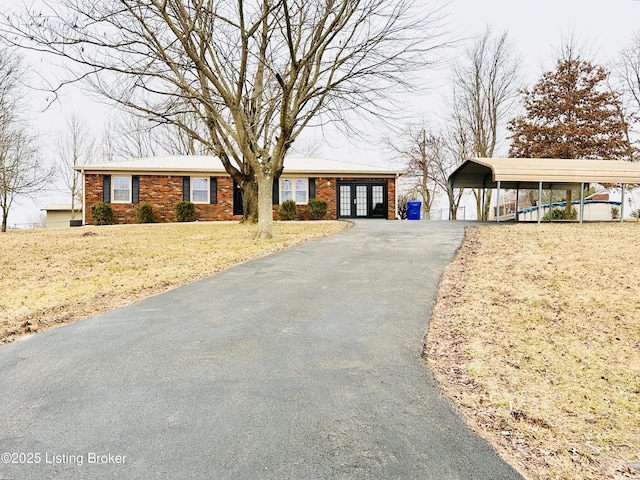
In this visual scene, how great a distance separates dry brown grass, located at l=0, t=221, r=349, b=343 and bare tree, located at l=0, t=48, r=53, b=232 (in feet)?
30.6

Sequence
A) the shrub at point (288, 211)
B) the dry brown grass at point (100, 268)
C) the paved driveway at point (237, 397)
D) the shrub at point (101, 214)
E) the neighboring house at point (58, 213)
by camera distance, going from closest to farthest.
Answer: the paved driveway at point (237, 397) < the dry brown grass at point (100, 268) < the shrub at point (101, 214) < the shrub at point (288, 211) < the neighboring house at point (58, 213)

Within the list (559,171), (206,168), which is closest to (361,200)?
(206,168)

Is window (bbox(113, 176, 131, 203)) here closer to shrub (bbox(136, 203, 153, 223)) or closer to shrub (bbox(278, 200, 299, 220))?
shrub (bbox(136, 203, 153, 223))

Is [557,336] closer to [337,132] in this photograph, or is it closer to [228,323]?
[228,323]

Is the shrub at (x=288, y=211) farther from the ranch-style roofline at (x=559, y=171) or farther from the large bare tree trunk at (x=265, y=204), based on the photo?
the large bare tree trunk at (x=265, y=204)

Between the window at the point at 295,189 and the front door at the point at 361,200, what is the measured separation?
6.01ft

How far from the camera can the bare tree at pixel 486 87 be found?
2508 centimetres

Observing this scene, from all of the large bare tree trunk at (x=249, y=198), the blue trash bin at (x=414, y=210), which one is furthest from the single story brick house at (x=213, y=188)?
the large bare tree trunk at (x=249, y=198)

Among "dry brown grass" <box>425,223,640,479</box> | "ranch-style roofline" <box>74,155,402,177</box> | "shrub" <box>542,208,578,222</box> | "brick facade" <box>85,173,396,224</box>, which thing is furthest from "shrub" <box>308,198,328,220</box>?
"dry brown grass" <box>425,223,640,479</box>

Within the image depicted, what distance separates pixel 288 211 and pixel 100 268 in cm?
1265

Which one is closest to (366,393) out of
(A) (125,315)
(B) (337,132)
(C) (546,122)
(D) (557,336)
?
(D) (557,336)

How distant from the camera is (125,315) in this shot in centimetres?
502

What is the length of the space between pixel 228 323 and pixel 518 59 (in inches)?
1053

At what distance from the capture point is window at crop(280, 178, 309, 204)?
21250mm
